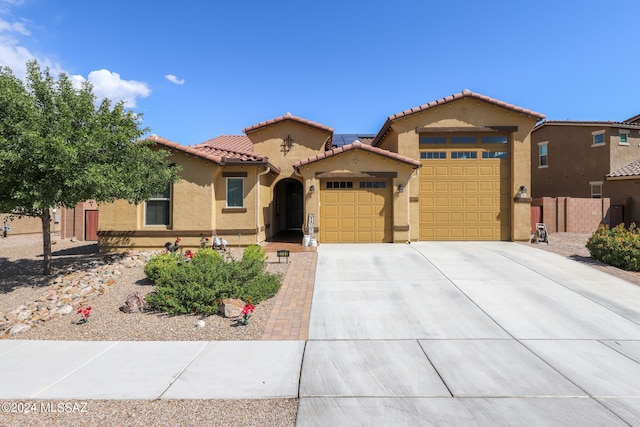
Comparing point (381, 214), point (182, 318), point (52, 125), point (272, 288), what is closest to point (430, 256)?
point (381, 214)

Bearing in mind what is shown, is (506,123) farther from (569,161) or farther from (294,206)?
(294,206)

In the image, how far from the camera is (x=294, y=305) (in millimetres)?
7004

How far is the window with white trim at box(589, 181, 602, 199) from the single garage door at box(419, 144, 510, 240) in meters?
11.0

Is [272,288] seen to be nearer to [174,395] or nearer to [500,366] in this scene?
[174,395]

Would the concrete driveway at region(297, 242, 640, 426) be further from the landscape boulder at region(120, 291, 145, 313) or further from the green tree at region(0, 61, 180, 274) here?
the green tree at region(0, 61, 180, 274)

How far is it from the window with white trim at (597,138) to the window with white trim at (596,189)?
98.9 inches

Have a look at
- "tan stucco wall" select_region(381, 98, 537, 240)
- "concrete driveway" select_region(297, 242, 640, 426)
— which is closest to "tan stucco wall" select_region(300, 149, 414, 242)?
"tan stucco wall" select_region(381, 98, 537, 240)

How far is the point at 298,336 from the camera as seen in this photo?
5.64 meters

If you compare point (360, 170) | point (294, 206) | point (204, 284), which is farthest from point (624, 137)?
point (204, 284)

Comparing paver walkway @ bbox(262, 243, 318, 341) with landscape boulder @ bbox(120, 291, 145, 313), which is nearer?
paver walkway @ bbox(262, 243, 318, 341)

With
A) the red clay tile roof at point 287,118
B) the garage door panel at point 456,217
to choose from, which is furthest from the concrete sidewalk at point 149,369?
the red clay tile roof at point 287,118

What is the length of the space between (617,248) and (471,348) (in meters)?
8.46

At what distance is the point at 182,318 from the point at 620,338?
7959 mm

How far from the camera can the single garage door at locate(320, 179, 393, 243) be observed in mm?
14086
